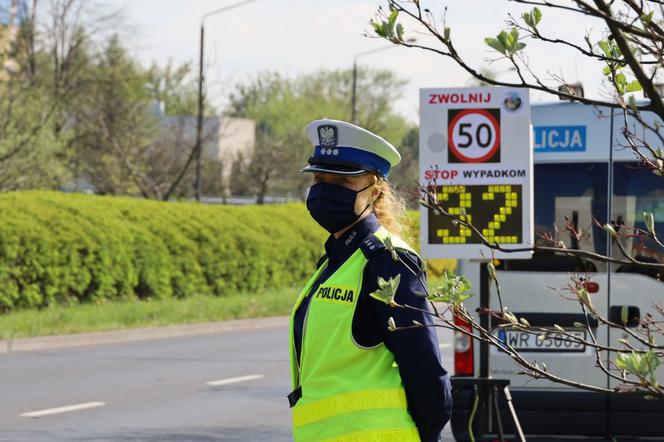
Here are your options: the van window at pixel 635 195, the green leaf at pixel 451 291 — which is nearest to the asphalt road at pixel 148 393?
the van window at pixel 635 195

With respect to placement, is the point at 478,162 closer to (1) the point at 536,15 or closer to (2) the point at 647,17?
(1) the point at 536,15

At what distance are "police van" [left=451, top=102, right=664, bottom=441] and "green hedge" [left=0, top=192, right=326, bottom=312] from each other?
39.1 ft

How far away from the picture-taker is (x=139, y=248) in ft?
71.6

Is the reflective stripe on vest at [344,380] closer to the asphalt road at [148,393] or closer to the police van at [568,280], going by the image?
the police van at [568,280]

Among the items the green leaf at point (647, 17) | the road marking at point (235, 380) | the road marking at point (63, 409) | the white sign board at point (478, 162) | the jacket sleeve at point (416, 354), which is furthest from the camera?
the road marking at point (235, 380)

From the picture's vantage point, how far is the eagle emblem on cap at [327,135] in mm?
3748

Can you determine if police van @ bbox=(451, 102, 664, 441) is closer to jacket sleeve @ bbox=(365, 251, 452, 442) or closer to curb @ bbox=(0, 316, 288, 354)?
jacket sleeve @ bbox=(365, 251, 452, 442)

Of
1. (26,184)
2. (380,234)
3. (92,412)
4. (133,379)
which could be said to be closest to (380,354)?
(380,234)

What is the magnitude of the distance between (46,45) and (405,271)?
41289 mm

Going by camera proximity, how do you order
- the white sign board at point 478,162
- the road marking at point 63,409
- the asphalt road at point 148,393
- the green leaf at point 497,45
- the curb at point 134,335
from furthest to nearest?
1. the curb at point 134,335
2. the road marking at point 63,409
3. the asphalt road at point 148,393
4. the white sign board at point 478,162
5. the green leaf at point 497,45

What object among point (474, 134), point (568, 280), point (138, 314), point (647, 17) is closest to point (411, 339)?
point (647, 17)

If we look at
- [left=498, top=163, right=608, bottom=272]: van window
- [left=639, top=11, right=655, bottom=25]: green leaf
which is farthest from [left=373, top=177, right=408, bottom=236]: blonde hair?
[left=498, top=163, right=608, bottom=272]: van window

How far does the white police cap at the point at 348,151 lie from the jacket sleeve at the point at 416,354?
419 mm

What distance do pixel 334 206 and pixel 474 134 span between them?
11.5 feet
